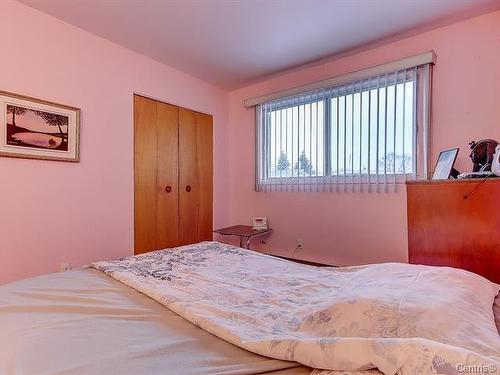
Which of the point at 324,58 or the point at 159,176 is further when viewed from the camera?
the point at 159,176

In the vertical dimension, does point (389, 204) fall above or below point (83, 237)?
above

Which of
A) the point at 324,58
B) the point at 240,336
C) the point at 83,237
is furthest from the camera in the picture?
the point at 324,58

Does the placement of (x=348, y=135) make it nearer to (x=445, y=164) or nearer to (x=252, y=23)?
(x=445, y=164)

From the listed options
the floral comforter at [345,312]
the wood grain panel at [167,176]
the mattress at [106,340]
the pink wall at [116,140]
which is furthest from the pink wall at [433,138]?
the mattress at [106,340]

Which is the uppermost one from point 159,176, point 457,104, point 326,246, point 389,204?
point 457,104

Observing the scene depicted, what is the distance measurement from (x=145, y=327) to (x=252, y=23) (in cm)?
224

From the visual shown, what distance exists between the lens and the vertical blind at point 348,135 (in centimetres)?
236

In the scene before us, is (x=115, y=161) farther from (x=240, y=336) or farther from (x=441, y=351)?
(x=441, y=351)

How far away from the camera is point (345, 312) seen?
754 mm

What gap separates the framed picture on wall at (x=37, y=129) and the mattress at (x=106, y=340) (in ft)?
4.63

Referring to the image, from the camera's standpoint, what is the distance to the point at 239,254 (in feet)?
5.51

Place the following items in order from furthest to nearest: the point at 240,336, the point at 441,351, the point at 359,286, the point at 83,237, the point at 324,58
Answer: the point at 324,58, the point at 83,237, the point at 359,286, the point at 240,336, the point at 441,351

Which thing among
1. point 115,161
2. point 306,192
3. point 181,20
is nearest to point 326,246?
point 306,192

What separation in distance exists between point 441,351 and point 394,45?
2672 mm
